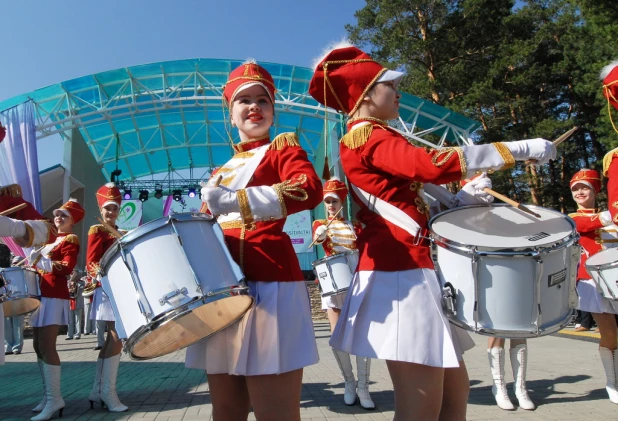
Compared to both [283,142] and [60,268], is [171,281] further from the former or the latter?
[60,268]

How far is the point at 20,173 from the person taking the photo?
13867 mm

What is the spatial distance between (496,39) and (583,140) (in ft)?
26.0

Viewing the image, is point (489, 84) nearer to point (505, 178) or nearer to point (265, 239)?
point (505, 178)

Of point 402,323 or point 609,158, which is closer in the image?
point 402,323

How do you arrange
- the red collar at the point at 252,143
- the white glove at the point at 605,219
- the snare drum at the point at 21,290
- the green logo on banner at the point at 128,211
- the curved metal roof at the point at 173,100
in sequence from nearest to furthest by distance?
the red collar at the point at 252,143, the snare drum at the point at 21,290, the white glove at the point at 605,219, the curved metal roof at the point at 173,100, the green logo on banner at the point at 128,211

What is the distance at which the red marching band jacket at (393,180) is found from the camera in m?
1.88

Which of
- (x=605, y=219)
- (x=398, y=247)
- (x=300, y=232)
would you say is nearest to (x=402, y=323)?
(x=398, y=247)

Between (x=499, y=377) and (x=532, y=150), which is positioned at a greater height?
(x=532, y=150)

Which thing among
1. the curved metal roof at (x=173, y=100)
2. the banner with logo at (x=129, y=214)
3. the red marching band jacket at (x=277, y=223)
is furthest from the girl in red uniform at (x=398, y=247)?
the banner with logo at (x=129, y=214)

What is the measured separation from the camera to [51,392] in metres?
4.46

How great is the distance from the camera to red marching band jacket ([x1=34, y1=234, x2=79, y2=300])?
471 centimetres

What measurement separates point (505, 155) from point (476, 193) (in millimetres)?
322

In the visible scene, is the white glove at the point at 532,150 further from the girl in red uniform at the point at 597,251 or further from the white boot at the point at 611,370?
the white boot at the point at 611,370

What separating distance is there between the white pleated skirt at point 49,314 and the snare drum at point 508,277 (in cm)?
381
